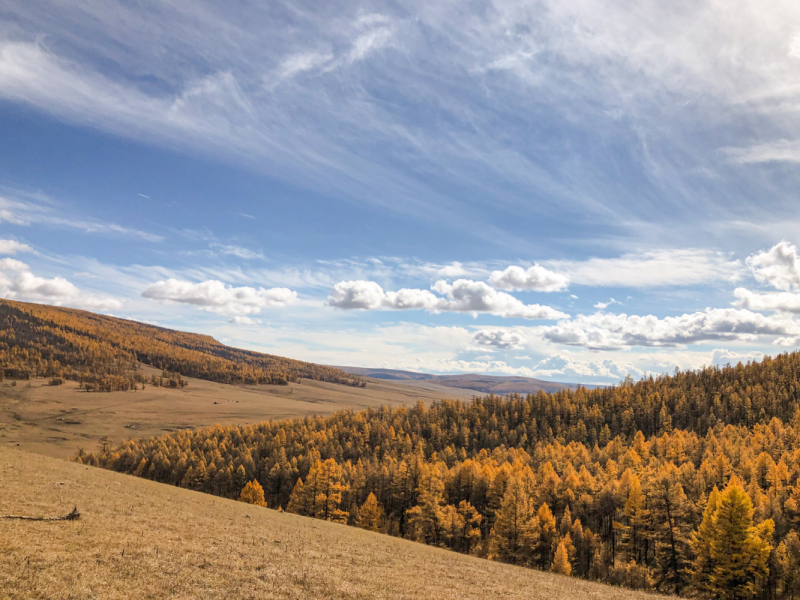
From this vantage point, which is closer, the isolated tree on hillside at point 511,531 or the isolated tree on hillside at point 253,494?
the isolated tree on hillside at point 511,531

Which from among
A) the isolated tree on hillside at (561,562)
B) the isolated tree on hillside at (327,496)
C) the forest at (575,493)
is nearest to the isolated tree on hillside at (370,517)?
the forest at (575,493)

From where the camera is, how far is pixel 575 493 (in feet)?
272

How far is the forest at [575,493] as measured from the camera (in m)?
54.8

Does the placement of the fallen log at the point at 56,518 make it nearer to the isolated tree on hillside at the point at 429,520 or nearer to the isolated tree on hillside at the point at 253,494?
the isolated tree on hillside at the point at 429,520

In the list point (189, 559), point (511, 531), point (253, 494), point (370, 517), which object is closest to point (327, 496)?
point (370, 517)

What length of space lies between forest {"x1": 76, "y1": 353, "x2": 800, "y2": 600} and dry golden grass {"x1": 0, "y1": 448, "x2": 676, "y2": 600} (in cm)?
3200

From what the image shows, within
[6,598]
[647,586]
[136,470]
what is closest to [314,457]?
[136,470]

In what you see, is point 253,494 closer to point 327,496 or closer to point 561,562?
point 327,496

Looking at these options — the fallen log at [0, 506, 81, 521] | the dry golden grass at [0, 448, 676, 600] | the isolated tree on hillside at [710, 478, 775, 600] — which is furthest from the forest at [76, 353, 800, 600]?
the fallen log at [0, 506, 81, 521]

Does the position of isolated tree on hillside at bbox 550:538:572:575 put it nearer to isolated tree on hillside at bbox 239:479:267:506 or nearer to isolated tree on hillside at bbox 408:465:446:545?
isolated tree on hillside at bbox 408:465:446:545

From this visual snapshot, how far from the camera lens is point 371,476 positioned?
106938 mm

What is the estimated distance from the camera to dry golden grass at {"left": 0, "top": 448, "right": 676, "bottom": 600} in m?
19.5

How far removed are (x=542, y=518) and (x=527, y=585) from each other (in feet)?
127

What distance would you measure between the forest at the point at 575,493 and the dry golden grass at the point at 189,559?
105 ft
